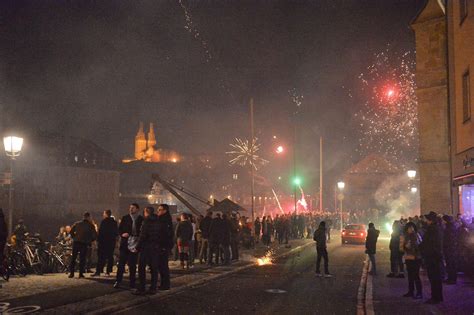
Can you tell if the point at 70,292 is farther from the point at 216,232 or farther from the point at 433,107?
the point at 433,107

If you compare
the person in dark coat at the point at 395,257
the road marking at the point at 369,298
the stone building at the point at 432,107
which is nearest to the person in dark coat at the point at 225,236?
the road marking at the point at 369,298

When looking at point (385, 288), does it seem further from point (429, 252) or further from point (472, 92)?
point (472, 92)

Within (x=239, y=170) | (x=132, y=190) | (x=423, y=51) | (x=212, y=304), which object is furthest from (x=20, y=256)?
(x=239, y=170)

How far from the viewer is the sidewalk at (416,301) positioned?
9.72 m

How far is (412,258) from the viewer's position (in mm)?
11484

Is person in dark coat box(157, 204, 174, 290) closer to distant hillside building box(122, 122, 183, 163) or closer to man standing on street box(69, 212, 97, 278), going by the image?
man standing on street box(69, 212, 97, 278)

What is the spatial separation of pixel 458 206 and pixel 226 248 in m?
9.34

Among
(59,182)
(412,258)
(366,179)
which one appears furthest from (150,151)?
(412,258)

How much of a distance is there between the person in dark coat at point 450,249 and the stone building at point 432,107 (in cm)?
1183

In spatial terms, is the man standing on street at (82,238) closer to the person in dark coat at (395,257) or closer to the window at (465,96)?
the person in dark coat at (395,257)

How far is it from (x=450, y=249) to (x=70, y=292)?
10200 millimetres

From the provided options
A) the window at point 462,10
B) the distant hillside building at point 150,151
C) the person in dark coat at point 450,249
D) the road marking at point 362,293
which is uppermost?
the distant hillside building at point 150,151

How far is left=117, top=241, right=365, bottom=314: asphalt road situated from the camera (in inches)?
380

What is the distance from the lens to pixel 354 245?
31.1m
